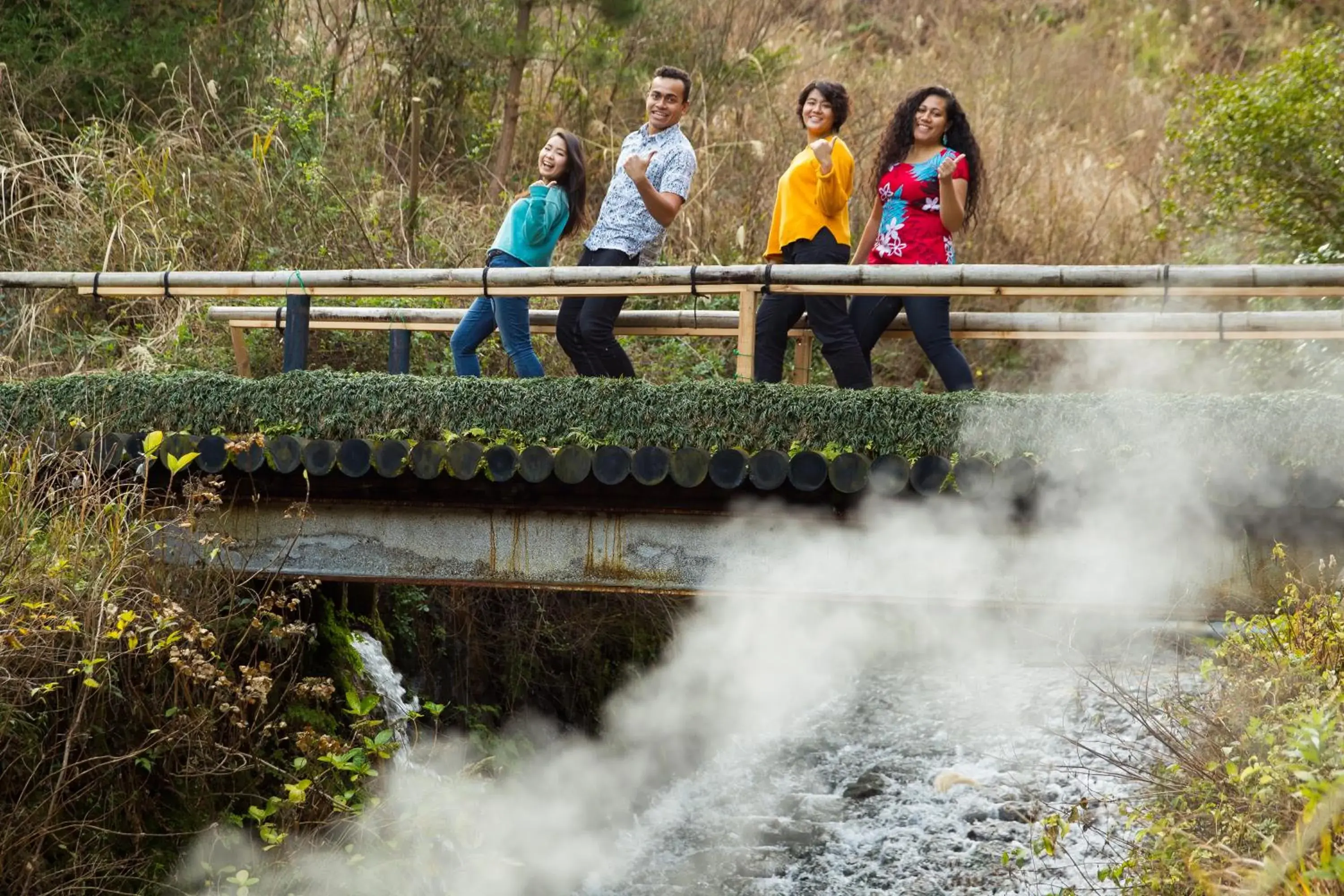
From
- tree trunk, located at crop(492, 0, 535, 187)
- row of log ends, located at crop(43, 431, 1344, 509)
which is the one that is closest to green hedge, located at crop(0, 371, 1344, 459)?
row of log ends, located at crop(43, 431, 1344, 509)

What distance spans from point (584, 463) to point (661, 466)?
0.32 meters

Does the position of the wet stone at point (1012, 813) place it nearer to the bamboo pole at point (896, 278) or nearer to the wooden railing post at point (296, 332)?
the bamboo pole at point (896, 278)

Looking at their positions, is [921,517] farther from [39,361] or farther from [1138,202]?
[1138,202]

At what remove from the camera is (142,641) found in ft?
17.7

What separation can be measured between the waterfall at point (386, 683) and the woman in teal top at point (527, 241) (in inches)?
68.0

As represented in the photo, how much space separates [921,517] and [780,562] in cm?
61

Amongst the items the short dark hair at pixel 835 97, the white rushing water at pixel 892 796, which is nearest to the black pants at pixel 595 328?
the short dark hair at pixel 835 97

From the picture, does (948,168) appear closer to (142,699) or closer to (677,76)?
(677,76)

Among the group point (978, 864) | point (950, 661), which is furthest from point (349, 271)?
point (950, 661)

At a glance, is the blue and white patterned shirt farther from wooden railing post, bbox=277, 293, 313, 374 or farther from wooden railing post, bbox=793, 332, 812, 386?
wooden railing post, bbox=277, 293, 313, 374

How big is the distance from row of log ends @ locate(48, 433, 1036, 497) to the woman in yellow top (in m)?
0.70

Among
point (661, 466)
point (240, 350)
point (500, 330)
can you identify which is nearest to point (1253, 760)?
point (661, 466)

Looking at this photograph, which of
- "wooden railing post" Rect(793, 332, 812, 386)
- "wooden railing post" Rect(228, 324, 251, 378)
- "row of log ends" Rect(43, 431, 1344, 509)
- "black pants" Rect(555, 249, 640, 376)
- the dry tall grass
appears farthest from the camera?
the dry tall grass

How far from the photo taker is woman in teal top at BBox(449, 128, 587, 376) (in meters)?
6.27
